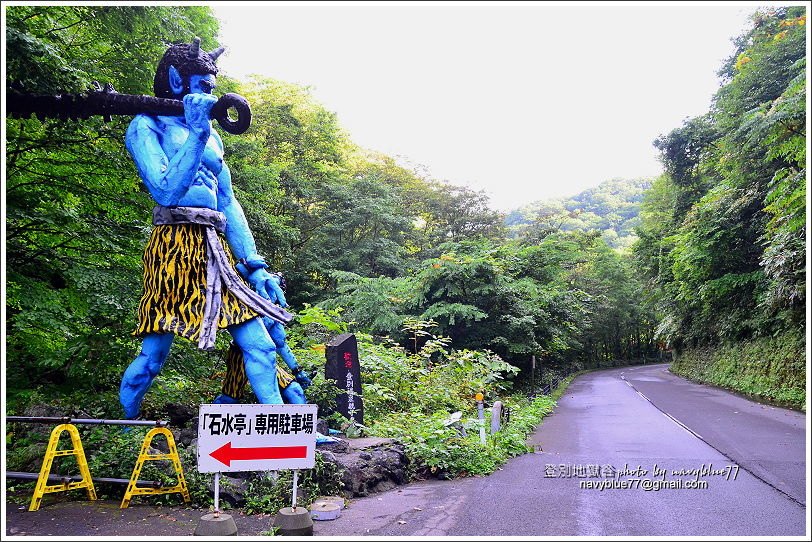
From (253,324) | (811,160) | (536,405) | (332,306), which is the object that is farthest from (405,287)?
(811,160)

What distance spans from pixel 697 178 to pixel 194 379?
2527cm

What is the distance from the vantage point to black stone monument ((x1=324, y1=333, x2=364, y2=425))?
7.19m

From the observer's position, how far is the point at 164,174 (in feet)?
14.1

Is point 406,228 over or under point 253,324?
over

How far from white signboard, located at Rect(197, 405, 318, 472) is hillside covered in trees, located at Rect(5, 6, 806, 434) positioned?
8.86ft

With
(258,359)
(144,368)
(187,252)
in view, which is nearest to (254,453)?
(258,359)

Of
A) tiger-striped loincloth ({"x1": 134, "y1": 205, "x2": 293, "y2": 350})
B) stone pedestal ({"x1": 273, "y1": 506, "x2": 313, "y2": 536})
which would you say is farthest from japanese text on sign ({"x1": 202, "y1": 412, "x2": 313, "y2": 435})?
tiger-striped loincloth ({"x1": 134, "y1": 205, "x2": 293, "y2": 350})

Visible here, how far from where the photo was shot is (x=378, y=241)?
22.6m

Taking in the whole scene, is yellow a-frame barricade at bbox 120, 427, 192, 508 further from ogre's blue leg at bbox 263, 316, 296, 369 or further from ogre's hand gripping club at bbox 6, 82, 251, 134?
ogre's hand gripping club at bbox 6, 82, 251, 134

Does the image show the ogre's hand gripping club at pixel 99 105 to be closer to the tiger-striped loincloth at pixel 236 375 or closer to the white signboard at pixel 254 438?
the tiger-striped loincloth at pixel 236 375

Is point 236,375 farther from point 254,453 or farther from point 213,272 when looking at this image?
point 254,453

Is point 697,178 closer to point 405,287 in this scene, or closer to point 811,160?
point 405,287

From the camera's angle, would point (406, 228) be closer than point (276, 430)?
No

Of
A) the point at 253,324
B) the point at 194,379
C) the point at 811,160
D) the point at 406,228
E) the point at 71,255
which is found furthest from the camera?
the point at 406,228
